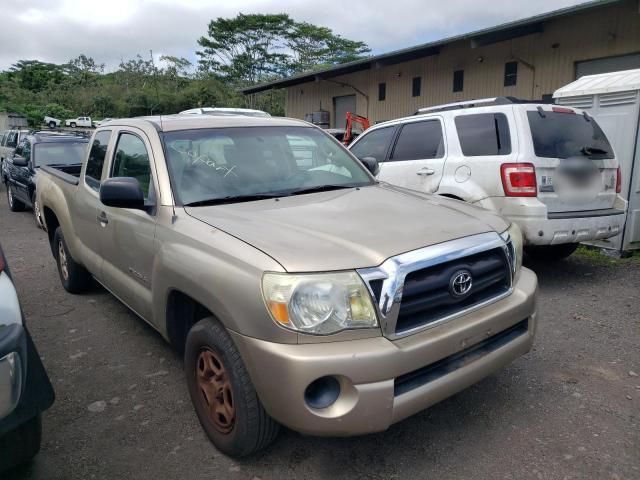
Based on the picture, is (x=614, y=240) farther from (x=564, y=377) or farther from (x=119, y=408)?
(x=119, y=408)

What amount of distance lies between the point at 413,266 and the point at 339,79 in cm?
2002

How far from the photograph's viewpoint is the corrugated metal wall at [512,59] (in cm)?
1157

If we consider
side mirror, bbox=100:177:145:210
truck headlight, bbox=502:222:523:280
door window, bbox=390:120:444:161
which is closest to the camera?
truck headlight, bbox=502:222:523:280

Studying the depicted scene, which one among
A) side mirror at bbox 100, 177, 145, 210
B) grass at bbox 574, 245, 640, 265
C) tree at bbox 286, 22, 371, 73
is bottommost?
grass at bbox 574, 245, 640, 265

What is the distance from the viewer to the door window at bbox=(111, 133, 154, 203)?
3.18 meters

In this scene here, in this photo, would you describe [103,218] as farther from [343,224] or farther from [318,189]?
[343,224]

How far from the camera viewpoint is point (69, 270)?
4965 mm

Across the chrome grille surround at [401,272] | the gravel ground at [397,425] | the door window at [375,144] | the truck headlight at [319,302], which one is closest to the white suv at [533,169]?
the door window at [375,144]

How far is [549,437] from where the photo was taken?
8.71 feet

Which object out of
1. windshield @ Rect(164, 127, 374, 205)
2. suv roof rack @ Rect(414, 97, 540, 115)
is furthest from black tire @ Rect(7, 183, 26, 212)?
windshield @ Rect(164, 127, 374, 205)

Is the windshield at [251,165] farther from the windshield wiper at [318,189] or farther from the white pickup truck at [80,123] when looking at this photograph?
the white pickup truck at [80,123]

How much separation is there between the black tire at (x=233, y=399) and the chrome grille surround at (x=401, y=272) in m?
0.70

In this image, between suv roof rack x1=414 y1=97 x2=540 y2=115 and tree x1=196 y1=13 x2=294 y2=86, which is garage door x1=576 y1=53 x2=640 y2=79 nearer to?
suv roof rack x1=414 y1=97 x2=540 y2=115

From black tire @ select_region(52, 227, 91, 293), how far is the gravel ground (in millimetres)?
715
